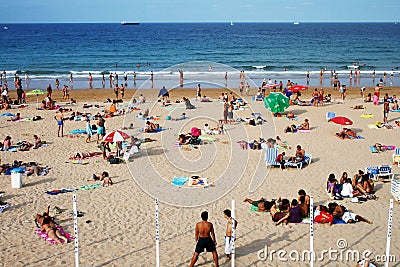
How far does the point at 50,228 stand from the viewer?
31.5ft

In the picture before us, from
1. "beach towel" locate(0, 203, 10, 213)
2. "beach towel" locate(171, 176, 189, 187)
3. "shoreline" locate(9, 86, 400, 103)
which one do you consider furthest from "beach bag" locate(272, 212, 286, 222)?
"shoreline" locate(9, 86, 400, 103)

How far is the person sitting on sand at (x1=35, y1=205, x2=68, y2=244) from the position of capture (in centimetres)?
936

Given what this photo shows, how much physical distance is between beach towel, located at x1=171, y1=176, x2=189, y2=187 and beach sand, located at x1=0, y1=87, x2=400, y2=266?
0.25m

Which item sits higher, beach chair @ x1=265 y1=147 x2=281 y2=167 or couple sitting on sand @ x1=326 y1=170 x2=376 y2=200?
beach chair @ x1=265 y1=147 x2=281 y2=167

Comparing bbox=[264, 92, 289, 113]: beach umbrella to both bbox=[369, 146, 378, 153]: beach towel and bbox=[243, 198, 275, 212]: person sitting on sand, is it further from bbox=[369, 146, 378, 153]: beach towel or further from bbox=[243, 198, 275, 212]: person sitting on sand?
bbox=[243, 198, 275, 212]: person sitting on sand

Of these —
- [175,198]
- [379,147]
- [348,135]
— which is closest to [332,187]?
[175,198]

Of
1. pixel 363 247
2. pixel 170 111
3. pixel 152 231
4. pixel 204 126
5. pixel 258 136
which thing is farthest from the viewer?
pixel 170 111

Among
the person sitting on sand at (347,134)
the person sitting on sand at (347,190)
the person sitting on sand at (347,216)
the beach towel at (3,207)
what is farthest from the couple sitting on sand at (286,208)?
the person sitting on sand at (347,134)

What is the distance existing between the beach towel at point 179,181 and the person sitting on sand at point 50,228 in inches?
158

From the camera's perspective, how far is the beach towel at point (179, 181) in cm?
1289

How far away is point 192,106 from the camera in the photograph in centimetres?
2419

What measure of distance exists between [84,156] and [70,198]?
3.96 metres

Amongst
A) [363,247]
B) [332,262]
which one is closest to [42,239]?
[332,262]

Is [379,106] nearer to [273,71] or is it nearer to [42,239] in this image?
[42,239]
